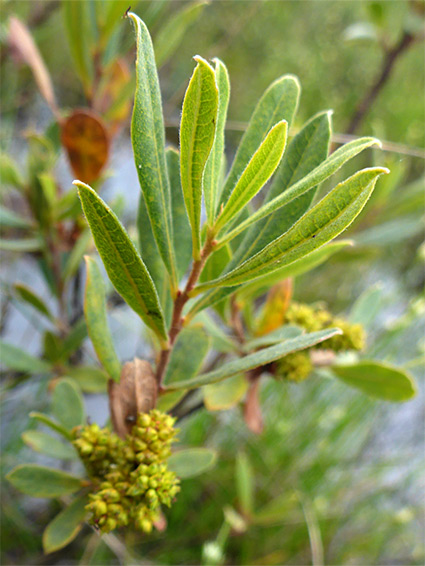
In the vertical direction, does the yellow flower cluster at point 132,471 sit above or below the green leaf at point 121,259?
below

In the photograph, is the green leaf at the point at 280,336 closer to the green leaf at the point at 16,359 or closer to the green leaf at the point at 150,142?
the green leaf at the point at 150,142

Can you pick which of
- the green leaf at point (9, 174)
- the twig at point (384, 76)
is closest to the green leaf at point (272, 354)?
the green leaf at point (9, 174)

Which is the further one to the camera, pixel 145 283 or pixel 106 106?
pixel 106 106

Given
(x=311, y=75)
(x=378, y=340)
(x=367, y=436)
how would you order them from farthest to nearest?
(x=311, y=75) < (x=367, y=436) < (x=378, y=340)

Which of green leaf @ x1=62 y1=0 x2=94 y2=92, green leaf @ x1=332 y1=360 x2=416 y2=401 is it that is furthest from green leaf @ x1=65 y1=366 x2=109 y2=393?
green leaf @ x1=62 y1=0 x2=94 y2=92

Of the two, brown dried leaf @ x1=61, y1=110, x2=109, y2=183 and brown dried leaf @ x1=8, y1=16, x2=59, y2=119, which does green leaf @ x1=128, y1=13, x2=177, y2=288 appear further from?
brown dried leaf @ x1=8, y1=16, x2=59, y2=119

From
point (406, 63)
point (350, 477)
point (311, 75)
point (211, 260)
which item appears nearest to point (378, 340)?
point (350, 477)

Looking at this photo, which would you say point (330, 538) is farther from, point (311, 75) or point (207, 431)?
point (311, 75)
